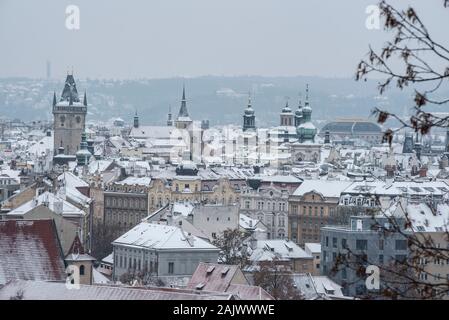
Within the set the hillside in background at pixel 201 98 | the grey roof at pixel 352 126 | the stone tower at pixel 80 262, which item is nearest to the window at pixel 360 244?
the stone tower at pixel 80 262

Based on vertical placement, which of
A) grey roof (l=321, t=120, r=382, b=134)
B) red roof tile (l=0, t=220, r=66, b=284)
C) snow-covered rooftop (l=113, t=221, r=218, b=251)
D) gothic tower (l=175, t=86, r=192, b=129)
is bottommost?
grey roof (l=321, t=120, r=382, b=134)

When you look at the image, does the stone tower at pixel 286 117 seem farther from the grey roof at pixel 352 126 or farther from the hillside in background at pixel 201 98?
the hillside in background at pixel 201 98

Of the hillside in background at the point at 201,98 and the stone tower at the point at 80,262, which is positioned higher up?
the stone tower at the point at 80,262

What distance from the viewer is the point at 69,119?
10475 cm

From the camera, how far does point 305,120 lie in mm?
99125

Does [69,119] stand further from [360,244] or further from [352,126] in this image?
[352,126]

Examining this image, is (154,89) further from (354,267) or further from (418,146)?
(354,267)

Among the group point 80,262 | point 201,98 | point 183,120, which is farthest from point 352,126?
point 80,262

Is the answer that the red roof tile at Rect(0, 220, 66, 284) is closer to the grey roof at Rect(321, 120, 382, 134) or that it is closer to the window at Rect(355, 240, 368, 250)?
the window at Rect(355, 240, 368, 250)

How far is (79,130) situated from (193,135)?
493 inches

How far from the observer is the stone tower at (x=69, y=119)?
10312cm

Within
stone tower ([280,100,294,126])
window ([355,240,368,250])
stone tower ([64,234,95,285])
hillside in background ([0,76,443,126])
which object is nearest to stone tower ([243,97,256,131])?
stone tower ([280,100,294,126])

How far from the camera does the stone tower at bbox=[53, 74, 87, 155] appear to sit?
10312cm
